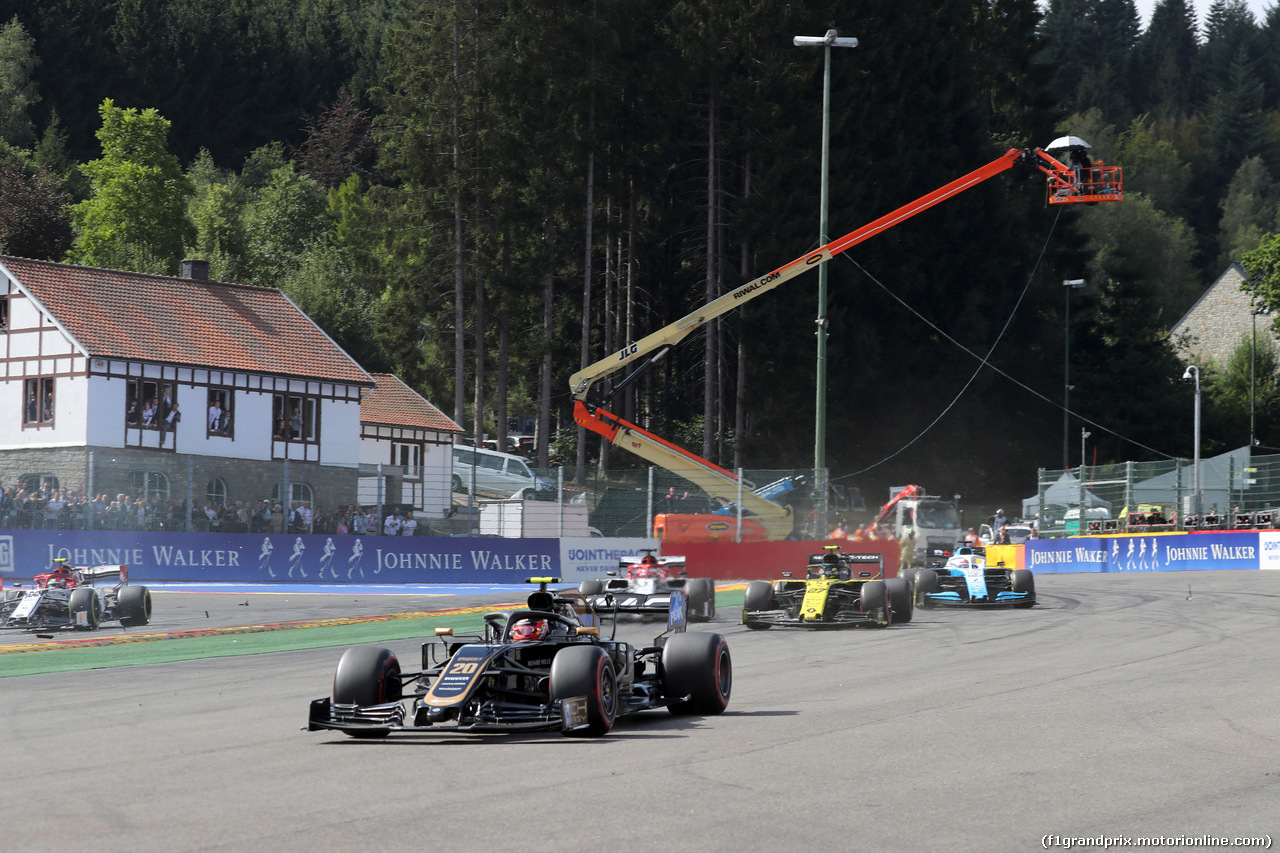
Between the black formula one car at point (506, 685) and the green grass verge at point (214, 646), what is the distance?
7.29 metres

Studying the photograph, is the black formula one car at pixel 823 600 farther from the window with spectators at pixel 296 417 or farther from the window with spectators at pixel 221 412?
the window with spectators at pixel 296 417

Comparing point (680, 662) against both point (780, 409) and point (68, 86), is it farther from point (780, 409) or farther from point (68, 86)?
point (68, 86)

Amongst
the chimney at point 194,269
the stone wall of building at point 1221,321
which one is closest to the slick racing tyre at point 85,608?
the chimney at point 194,269

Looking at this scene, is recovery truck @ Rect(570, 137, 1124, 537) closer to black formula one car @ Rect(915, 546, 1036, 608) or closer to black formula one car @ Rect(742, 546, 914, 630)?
black formula one car @ Rect(915, 546, 1036, 608)

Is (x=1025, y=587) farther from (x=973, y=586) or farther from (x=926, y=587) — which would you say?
(x=926, y=587)

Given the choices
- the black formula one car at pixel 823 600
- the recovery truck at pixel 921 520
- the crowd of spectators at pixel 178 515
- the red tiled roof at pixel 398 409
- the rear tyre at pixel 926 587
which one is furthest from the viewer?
the red tiled roof at pixel 398 409

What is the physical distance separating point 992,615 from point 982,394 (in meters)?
35.4

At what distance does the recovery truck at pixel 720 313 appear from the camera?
113 feet

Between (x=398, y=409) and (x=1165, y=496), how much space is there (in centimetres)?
3176

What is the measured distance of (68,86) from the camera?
94.3m

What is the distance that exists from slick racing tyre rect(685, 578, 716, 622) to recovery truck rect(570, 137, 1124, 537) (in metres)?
10.6

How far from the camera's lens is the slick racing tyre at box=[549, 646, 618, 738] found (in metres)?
10.4

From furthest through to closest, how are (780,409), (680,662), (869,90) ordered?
(869,90), (780,409), (680,662)

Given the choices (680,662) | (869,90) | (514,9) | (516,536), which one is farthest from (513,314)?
(680,662)
